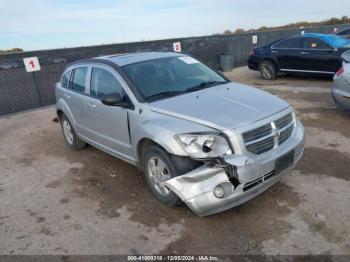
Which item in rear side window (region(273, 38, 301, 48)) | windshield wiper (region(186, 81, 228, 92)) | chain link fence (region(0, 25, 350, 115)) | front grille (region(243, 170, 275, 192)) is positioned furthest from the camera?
rear side window (region(273, 38, 301, 48))

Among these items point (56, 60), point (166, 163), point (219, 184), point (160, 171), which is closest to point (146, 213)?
point (160, 171)

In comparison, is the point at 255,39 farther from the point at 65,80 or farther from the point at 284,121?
the point at 284,121

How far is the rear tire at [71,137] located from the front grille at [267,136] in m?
3.56

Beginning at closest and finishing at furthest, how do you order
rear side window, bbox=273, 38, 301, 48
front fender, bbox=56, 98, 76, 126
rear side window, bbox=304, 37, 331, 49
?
front fender, bbox=56, 98, 76, 126 < rear side window, bbox=304, 37, 331, 49 < rear side window, bbox=273, 38, 301, 48

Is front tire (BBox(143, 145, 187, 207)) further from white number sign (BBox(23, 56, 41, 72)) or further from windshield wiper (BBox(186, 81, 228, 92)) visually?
white number sign (BBox(23, 56, 41, 72))

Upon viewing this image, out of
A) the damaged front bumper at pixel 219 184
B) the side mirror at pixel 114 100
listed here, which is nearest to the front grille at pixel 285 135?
the damaged front bumper at pixel 219 184

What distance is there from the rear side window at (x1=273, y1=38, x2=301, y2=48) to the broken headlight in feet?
30.7

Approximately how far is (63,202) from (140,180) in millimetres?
1049

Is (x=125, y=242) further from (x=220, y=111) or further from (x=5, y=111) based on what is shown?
(x=5, y=111)

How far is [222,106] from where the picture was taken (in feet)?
A: 12.4

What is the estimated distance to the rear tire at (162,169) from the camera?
3428 mm

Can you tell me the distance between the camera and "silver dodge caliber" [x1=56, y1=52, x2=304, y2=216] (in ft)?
10.7

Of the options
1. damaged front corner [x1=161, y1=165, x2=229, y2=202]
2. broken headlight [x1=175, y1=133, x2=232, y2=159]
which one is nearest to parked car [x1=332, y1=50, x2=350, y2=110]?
broken headlight [x1=175, y1=133, x2=232, y2=159]

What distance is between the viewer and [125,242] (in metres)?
3.41
